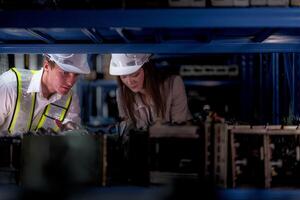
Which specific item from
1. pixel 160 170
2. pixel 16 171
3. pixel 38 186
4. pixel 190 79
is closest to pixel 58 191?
pixel 38 186

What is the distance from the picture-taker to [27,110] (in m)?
3.48

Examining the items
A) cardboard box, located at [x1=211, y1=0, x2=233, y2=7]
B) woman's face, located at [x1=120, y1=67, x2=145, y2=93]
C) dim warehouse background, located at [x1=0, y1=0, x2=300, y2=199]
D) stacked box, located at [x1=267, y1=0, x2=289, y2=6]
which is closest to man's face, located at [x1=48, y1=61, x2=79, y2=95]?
woman's face, located at [x1=120, y1=67, x2=145, y2=93]

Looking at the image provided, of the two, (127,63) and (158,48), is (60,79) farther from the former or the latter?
(158,48)

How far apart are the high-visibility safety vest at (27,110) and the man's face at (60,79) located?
0.21 meters

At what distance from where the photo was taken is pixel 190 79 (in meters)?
5.20

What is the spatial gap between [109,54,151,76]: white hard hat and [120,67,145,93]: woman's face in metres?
0.22

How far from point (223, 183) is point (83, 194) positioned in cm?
64

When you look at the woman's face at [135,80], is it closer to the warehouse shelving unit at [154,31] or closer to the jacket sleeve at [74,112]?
the jacket sleeve at [74,112]

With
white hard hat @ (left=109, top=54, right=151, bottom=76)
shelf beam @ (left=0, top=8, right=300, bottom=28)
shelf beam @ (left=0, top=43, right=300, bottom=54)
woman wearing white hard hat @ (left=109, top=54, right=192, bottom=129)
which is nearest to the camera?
shelf beam @ (left=0, top=8, right=300, bottom=28)

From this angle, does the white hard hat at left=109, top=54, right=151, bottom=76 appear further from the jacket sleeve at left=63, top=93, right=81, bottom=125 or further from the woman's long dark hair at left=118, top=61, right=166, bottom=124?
the jacket sleeve at left=63, top=93, right=81, bottom=125

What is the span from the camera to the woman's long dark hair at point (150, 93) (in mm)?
3705

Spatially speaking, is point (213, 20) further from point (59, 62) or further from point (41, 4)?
point (59, 62)

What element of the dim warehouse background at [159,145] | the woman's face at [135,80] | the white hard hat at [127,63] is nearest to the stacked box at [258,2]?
the dim warehouse background at [159,145]

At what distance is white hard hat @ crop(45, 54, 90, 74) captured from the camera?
297 cm
